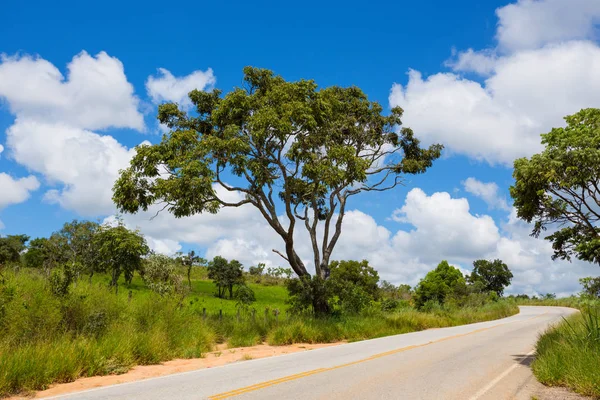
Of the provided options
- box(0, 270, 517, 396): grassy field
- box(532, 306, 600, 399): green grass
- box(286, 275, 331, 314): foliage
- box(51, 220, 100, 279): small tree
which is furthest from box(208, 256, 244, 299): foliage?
box(532, 306, 600, 399): green grass

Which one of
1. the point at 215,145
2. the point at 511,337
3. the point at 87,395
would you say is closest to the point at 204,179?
the point at 215,145

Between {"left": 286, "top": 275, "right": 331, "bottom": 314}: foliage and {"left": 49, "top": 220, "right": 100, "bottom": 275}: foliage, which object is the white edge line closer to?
{"left": 286, "top": 275, "right": 331, "bottom": 314}: foliage

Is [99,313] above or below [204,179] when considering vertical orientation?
below

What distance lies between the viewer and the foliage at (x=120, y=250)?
35781mm

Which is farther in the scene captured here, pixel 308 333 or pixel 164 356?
pixel 308 333

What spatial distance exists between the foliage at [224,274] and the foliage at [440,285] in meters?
23.6

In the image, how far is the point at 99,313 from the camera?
13.7 metres

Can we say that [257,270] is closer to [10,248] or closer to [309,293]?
[10,248]

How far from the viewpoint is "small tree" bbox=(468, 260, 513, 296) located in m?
103

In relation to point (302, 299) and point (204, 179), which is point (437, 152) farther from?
point (204, 179)

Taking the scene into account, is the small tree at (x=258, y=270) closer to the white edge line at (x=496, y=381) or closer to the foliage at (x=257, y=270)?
the foliage at (x=257, y=270)

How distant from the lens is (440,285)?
61.9m

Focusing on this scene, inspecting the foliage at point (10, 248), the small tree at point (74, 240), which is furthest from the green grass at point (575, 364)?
the foliage at point (10, 248)

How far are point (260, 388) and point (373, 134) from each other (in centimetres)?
2142
